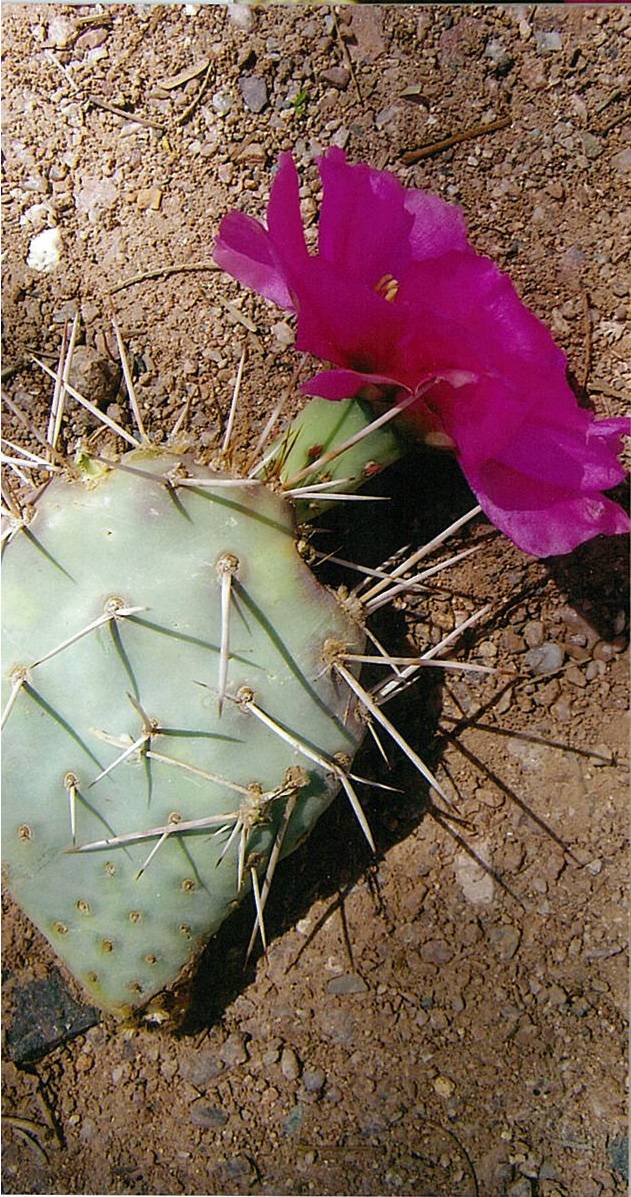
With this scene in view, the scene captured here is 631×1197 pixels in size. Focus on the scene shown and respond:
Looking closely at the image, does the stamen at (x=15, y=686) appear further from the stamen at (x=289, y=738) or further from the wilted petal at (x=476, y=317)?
the wilted petal at (x=476, y=317)

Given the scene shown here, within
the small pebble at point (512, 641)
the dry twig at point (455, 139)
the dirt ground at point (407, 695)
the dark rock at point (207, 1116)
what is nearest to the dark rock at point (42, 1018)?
the dirt ground at point (407, 695)

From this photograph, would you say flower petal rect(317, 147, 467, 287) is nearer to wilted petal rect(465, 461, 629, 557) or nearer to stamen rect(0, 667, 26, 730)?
wilted petal rect(465, 461, 629, 557)

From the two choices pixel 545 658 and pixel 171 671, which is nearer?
pixel 171 671

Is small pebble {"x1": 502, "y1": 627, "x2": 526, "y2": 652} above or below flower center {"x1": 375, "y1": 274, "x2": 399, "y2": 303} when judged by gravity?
below

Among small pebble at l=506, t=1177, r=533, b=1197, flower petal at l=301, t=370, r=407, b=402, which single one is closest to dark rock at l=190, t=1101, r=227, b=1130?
small pebble at l=506, t=1177, r=533, b=1197

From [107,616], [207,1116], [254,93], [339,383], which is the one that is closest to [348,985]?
[207,1116]

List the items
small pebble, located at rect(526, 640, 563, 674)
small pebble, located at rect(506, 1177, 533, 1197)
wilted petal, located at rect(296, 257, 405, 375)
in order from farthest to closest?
small pebble, located at rect(526, 640, 563, 674), small pebble, located at rect(506, 1177, 533, 1197), wilted petal, located at rect(296, 257, 405, 375)

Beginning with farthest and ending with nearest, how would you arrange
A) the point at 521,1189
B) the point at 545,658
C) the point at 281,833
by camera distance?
1. the point at 545,658
2. the point at 521,1189
3. the point at 281,833

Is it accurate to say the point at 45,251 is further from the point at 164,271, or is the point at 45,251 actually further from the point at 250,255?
the point at 250,255
